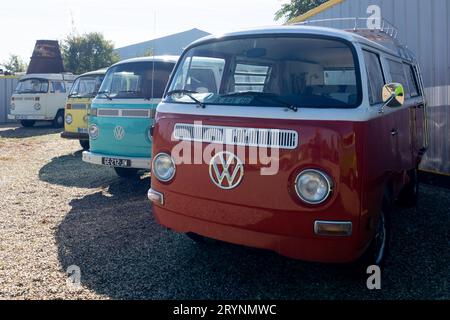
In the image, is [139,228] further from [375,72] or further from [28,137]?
[28,137]

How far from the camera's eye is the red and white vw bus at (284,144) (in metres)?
3.07

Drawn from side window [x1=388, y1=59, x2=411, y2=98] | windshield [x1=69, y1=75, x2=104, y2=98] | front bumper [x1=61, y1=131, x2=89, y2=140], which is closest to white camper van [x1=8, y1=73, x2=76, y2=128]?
windshield [x1=69, y1=75, x2=104, y2=98]

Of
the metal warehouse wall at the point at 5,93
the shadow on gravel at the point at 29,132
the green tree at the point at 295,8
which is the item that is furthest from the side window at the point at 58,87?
the green tree at the point at 295,8

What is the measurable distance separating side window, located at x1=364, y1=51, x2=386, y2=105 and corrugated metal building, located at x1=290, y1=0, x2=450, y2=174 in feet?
11.8

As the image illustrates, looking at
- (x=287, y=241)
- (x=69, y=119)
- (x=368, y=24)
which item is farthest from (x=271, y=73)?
(x=69, y=119)

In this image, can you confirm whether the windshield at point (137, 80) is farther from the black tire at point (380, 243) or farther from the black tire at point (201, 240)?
the black tire at point (380, 243)

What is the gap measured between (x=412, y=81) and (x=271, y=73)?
2.53m

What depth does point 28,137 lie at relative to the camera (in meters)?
14.5

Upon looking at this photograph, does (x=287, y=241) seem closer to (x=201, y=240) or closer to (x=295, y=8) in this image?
(x=201, y=240)

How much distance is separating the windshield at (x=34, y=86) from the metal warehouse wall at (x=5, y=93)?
5302mm

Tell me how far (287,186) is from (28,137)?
43.2ft

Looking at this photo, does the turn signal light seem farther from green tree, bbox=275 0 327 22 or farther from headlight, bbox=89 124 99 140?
green tree, bbox=275 0 327 22

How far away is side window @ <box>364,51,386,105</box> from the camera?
3504 mm
